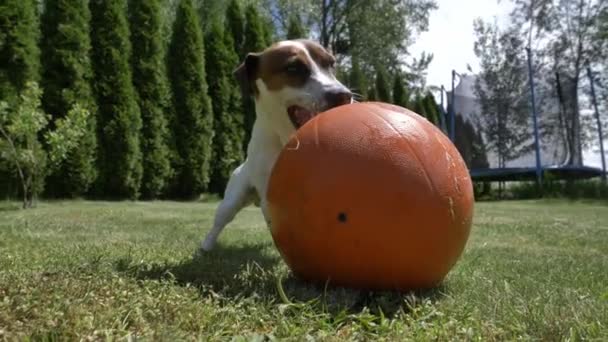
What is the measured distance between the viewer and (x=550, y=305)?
1.87 metres

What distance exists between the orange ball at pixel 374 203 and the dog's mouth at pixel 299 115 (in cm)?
82

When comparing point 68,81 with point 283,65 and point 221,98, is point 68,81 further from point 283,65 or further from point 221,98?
point 283,65

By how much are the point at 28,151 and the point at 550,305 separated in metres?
8.64

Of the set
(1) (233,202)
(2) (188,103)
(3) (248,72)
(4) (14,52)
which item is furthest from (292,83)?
(2) (188,103)

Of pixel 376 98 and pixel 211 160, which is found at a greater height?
pixel 376 98

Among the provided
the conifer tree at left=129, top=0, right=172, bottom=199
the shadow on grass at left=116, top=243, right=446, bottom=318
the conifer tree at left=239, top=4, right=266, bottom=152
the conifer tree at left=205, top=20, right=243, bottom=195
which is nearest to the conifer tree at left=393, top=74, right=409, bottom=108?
the conifer tree at left=239, top=4, right=266, bottom=152

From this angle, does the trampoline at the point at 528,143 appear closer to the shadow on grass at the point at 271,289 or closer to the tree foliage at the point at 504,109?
the tree foliage at the point at 504,109

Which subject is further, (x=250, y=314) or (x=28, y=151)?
(x=28, y=151)

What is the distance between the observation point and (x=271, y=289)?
212 centimetres

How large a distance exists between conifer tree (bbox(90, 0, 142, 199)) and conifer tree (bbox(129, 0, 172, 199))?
0.60 m

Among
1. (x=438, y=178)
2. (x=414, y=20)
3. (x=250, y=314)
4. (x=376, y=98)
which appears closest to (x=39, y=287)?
(x=250, y=314)

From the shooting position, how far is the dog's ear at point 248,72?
11.1ft

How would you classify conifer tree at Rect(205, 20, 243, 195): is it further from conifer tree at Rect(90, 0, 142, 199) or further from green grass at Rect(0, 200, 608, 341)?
green grass at Rect(0, 200, 608, 341)

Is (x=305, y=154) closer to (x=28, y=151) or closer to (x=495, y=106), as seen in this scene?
(x=28, y=151)
